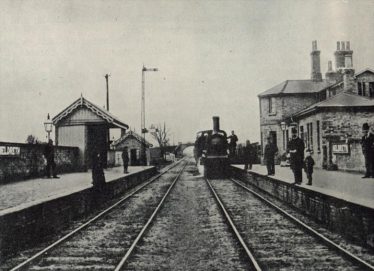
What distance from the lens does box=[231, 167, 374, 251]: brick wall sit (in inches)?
298

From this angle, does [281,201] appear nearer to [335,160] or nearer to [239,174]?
[335,160]

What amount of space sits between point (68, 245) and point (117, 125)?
1943 cm

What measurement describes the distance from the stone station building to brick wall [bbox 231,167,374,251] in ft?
21.1

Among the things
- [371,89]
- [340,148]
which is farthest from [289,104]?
[340,148]

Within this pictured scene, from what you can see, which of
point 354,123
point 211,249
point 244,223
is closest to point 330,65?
point 354,123

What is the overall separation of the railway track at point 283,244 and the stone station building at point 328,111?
9.26m

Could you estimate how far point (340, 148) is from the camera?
20.8 meters

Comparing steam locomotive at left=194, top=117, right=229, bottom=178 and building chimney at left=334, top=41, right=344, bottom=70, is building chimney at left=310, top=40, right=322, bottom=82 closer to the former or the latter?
building chimney at left=334, top=41, right=344, bottom=70

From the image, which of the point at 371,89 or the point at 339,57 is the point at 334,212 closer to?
the point at 371,89

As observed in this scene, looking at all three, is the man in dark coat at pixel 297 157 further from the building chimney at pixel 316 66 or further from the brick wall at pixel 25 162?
the building chimney at pixel 316 66

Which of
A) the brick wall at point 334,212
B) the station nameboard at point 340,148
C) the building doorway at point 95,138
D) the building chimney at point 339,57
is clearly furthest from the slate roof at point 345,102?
the building doorway at point 95,138

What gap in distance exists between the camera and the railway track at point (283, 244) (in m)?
6.26

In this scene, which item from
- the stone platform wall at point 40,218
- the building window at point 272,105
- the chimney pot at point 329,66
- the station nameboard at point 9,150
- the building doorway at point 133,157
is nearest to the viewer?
the stone platform wall at point 40,218

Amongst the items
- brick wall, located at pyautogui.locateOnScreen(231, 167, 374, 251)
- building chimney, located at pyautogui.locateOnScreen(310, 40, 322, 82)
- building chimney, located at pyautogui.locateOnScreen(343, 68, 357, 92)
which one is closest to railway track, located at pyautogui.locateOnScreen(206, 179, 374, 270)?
brick wall, located at pyautogui.locateOnScreen(231, 167, 374, 251)
